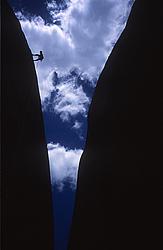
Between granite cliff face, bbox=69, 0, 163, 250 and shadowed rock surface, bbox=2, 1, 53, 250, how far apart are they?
2614mm

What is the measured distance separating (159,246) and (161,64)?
15.3ft

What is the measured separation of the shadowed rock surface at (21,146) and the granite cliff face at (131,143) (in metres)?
2.61

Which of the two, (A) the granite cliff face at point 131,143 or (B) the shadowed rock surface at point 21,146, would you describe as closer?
(A) the granite cliff face at point 131,143

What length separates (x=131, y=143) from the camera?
8.23m

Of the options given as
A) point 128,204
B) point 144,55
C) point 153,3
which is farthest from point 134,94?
point 128,204

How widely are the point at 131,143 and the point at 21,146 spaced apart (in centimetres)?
412

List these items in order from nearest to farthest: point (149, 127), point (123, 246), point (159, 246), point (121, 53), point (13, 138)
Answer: point (159, 246), point (149, 127), point (123, 246), point (13, 138), point (121, 53)

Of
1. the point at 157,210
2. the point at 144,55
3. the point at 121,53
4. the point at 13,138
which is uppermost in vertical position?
the point at 121,53

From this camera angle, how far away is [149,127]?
7363 mm

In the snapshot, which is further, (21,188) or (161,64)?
(21,188)

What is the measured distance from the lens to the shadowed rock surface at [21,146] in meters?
8.38

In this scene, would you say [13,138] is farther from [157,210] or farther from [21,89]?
[157,210]

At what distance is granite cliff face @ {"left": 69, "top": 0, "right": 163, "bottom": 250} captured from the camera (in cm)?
712

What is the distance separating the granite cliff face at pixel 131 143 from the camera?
7121 mm
